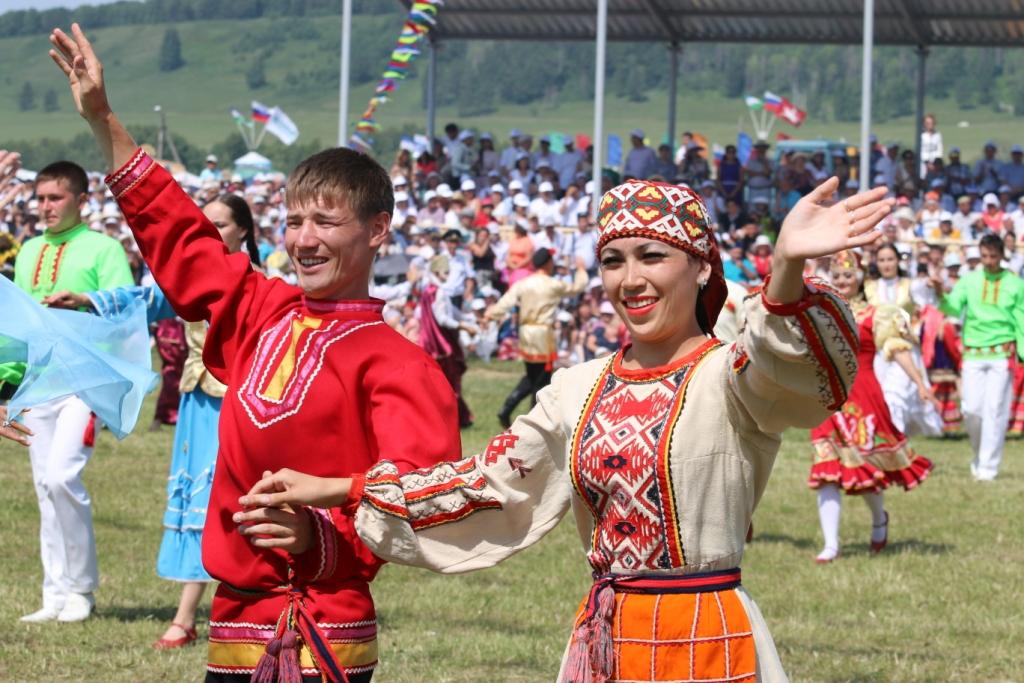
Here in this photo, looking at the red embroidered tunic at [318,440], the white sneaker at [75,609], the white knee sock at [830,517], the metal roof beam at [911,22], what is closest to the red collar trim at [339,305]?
the red embroidered tunic at [318,440]

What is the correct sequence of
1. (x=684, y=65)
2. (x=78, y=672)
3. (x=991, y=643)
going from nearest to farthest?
(x=78, y=672) → (x=991, y=643) → (x=684, y=65)

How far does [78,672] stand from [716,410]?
4.34 m

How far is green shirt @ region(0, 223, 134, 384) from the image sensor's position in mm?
7652

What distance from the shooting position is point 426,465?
3.86 meters

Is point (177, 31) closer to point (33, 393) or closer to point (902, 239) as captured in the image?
point (902, 239)

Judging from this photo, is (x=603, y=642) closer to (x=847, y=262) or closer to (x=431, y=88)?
(x=847, y=262)

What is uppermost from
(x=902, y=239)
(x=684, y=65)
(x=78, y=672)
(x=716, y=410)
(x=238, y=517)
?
(x=684, y=65)

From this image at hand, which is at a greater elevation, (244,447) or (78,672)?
(244,447)

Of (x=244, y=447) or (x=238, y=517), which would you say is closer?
(x=238, y=517)

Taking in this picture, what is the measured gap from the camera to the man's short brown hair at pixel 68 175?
7.79m

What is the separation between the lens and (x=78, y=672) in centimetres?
719

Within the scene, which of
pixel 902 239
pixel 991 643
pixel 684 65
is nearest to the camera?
pixel 991 643

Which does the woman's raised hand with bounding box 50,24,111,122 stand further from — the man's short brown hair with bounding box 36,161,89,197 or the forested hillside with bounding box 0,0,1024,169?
the forested hillside with bounding box 0,0,1024,169

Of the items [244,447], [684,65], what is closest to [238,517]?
[244,447]
